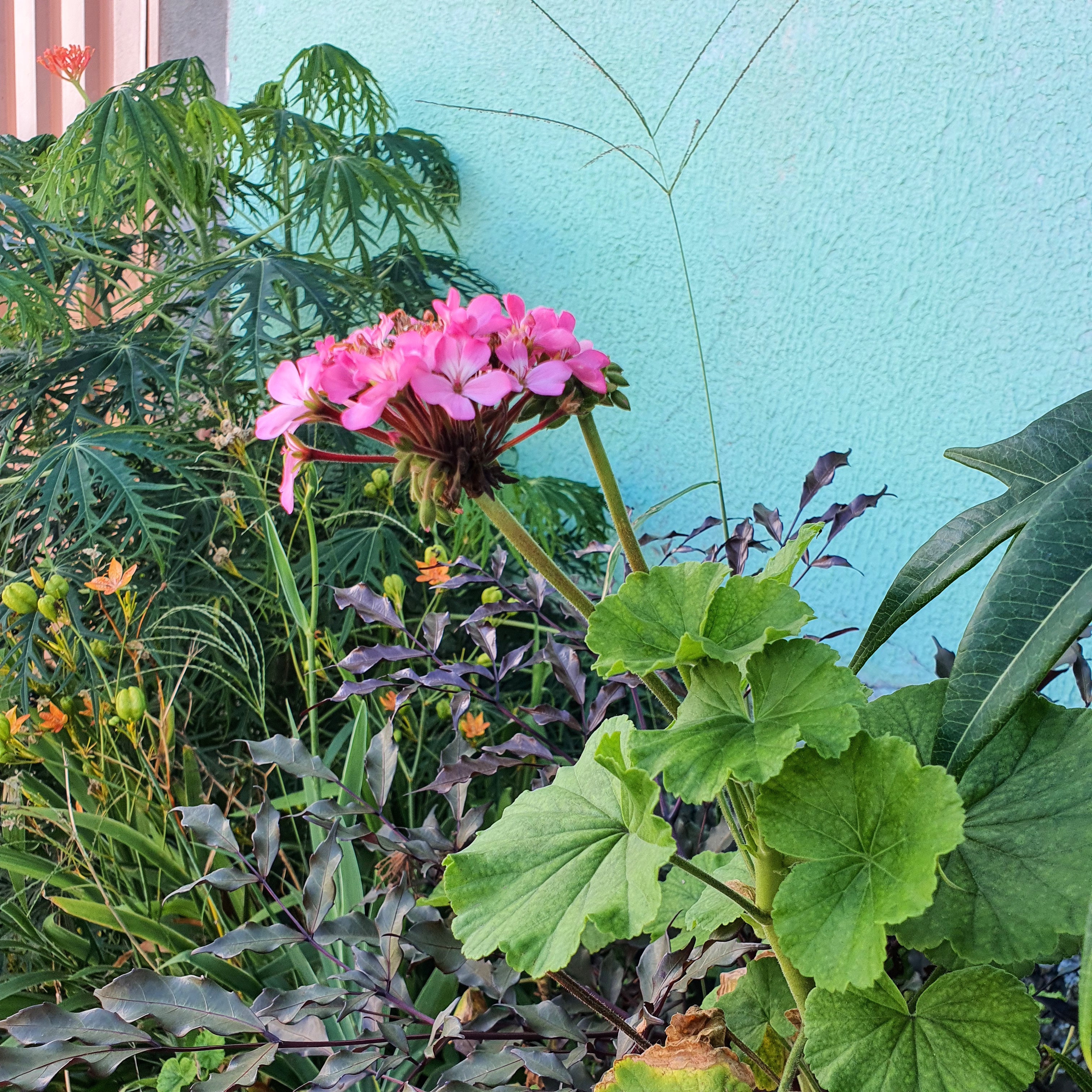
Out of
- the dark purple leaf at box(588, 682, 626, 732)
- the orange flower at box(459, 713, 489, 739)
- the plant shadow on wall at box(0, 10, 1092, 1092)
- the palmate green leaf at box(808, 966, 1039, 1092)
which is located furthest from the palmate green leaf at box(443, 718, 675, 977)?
the orange flower at box(459, 713, 489, 739)

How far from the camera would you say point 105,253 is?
1.72m

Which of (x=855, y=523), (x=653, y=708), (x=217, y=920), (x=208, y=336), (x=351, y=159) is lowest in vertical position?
(x=217, y=920)

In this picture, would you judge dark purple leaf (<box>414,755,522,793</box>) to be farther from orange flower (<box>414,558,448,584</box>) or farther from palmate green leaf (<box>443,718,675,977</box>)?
orange flower (<box>414,558,448,584</box>)

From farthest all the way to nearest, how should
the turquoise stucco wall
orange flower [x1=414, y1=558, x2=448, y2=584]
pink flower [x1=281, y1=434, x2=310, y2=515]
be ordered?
the turquoise stucco wall
orange flower [x1=414, y1=558, x2=448, y2=584]
pink flower [x1=281, y1=434, x2=310, y2=515]

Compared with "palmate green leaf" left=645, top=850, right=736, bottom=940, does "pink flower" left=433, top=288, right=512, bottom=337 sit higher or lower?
higher

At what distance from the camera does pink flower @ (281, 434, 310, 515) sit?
51cm

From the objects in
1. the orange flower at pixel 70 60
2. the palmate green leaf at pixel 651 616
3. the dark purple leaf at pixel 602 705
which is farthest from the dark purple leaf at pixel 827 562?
the orange flower at pixel 70 60

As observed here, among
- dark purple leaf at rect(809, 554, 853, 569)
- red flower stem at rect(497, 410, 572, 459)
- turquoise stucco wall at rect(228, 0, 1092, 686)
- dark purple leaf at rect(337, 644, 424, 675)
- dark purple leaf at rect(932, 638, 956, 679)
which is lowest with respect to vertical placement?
dark purple leaf at rect(337, 644, 424, 675)

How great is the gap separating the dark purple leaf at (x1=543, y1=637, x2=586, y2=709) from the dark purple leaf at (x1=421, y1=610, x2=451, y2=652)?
98mm

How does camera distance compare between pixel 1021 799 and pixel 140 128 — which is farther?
pixel 140 128

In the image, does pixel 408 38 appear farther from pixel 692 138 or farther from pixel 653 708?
pixel 653 708

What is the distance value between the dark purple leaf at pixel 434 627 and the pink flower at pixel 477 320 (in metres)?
0.37

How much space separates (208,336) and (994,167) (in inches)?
50.9

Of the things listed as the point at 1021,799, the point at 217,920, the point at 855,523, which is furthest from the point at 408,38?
the point at 1021,799
